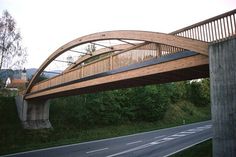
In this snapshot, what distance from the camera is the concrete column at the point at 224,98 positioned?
6.53 metres

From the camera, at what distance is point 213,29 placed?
8070 millimetres

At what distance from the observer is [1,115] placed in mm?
24734

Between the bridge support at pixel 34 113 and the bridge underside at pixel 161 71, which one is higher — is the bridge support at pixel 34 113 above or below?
below

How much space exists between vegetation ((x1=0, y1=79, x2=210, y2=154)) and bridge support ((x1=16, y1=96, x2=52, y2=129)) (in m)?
0.80

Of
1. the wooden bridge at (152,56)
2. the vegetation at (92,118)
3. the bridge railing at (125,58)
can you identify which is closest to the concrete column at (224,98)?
the wooden bridge at (152,56)

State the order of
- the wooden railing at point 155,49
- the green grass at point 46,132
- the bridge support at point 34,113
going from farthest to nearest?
the bridge support at point 34,113
the green grass at point 46,132
the wooden railing at point 155,49

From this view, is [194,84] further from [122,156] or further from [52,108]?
[122,156]

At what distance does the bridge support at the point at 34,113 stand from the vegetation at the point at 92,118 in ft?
2.64

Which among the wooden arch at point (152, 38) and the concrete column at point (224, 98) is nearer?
the concrete column at point (224, 98)

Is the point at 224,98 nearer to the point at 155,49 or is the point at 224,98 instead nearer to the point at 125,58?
the point at 155,49

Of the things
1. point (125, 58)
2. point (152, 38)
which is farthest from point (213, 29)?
point (125, 58)

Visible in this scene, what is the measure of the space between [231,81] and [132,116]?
2535 centimetres

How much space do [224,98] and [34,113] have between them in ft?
75.6

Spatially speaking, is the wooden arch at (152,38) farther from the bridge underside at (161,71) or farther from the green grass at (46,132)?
the green grass at (46,132)
